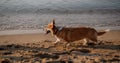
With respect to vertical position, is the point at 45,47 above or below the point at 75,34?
below

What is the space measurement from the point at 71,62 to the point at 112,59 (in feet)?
3.29

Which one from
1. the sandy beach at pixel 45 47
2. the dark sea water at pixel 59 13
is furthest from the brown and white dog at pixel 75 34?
the dark sea water at pixel 59 13

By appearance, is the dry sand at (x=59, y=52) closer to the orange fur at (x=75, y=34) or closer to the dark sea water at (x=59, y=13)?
the orange fur at (x=75, y=34)

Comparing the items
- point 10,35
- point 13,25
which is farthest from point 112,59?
point 13,25

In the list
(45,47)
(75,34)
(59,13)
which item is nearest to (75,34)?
(75,34)

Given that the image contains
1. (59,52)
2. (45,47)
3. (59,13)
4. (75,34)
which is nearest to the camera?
(59,52)

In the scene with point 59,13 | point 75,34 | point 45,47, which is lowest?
point 59,13

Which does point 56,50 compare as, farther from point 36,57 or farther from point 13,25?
point 13,25

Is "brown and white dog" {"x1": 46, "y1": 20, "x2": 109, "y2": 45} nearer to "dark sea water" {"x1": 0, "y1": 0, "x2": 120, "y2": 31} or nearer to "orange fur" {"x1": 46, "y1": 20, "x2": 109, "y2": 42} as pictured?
"orange fur" {"x1": 46, "y1": 20, "x2": 109, "y2": 42}

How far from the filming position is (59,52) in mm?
6848

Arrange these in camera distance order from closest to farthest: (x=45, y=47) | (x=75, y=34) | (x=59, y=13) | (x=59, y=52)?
(x=59, y=52)
(x=45, y=47)
(x=75, y=34)
(x=59, y=13)

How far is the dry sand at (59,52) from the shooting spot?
20.2 ft

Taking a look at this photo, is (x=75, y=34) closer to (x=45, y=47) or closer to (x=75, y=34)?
(x=75, y=34)

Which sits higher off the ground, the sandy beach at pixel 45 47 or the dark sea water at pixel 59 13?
the sandy beach at pixel 45 47
